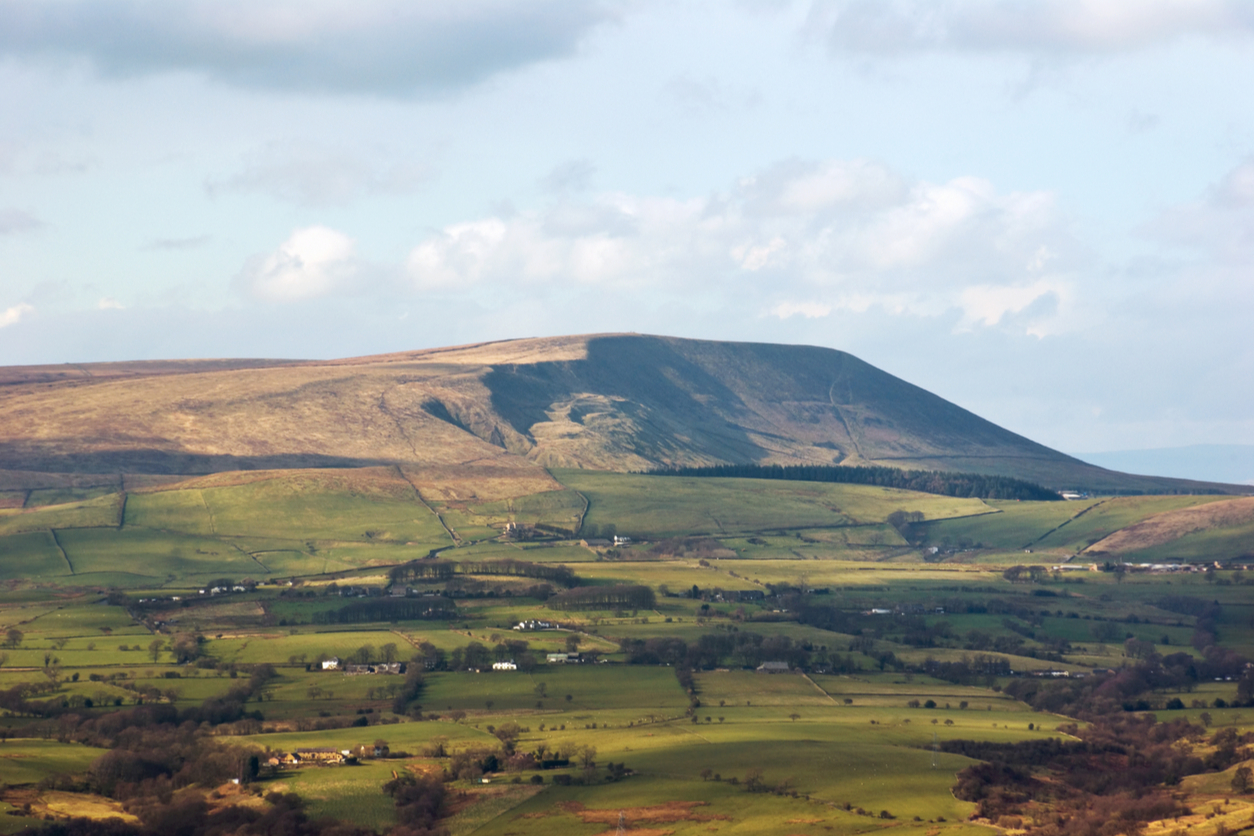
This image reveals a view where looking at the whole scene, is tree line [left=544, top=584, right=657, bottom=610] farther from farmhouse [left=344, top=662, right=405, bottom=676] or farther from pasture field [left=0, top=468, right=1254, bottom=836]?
farmhouse [left=344, top=662, right=405, bottom=676]

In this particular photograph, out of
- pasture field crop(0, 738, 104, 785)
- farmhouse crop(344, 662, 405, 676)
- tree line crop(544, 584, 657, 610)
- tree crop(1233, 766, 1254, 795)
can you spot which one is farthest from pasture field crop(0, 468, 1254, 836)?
tree crop(1233, 766, 1254, 795)

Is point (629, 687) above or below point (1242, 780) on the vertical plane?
below

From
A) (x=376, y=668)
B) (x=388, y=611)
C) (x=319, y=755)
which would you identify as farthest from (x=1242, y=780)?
(x=388, y=611)

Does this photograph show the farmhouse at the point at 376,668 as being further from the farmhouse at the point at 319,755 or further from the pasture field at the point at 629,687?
the farmhouse at the point at 319,755

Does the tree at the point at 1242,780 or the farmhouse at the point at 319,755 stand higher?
the tree at the point at 1242,780

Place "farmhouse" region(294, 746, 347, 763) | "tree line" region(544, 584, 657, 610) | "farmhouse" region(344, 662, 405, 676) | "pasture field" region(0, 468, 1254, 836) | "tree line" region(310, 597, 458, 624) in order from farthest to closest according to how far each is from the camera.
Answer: "tree line" region(544, 584, 657, 610), "tree line" region(310, 597, 458, 624), "farmhouse" region(344, 662, 405, 676), "farmhouse" region(294, 746, 347, 763), "pasture field" region(0, 468, 1254, 836)

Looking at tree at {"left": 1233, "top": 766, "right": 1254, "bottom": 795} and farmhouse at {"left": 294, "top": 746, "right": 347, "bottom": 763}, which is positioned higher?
tree at {"left": 1233, "top": 766, "right": 1254, "bottom": 795}

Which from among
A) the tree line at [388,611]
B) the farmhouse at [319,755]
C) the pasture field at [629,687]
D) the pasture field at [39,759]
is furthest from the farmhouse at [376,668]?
the pasture field at [39,759]

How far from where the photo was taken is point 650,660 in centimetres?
15338

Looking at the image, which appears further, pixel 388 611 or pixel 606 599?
pixel 606 599

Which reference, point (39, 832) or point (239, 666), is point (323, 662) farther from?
point (39, 832)

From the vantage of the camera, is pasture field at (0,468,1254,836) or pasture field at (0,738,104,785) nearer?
pasture field at (0,738,104,785)

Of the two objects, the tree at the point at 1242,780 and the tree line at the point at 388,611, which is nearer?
the tree at the point at 1242,780

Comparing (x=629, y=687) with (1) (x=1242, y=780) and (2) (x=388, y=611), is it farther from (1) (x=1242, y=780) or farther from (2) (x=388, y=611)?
(1) (x=1242, y=780)
